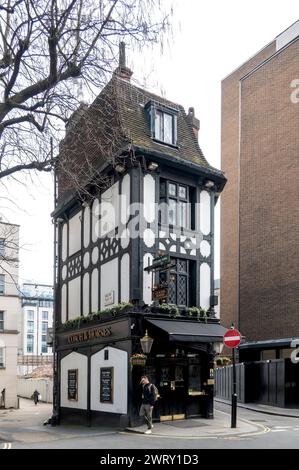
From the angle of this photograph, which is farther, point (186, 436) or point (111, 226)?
point (111, 226)

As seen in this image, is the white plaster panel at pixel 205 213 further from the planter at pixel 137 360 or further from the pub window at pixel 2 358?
the pub window at pixel 2 358

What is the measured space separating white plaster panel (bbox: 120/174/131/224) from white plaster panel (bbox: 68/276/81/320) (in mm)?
4817

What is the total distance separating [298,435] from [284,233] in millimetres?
17998

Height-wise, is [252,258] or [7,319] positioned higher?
[252,258]

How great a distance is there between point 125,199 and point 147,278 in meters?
2.77

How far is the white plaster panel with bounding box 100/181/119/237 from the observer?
2008 cm

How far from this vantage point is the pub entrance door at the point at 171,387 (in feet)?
61.3

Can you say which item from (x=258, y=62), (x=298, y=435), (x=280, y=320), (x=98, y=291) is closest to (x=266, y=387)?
(x=280, y=320)

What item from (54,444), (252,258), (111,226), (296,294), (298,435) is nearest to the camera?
(54,444)

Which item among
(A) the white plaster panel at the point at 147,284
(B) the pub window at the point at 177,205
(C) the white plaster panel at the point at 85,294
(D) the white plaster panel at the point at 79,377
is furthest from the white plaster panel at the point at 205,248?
(D) the white plaster panel at the point at 79,377

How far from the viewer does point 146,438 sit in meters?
14.8
